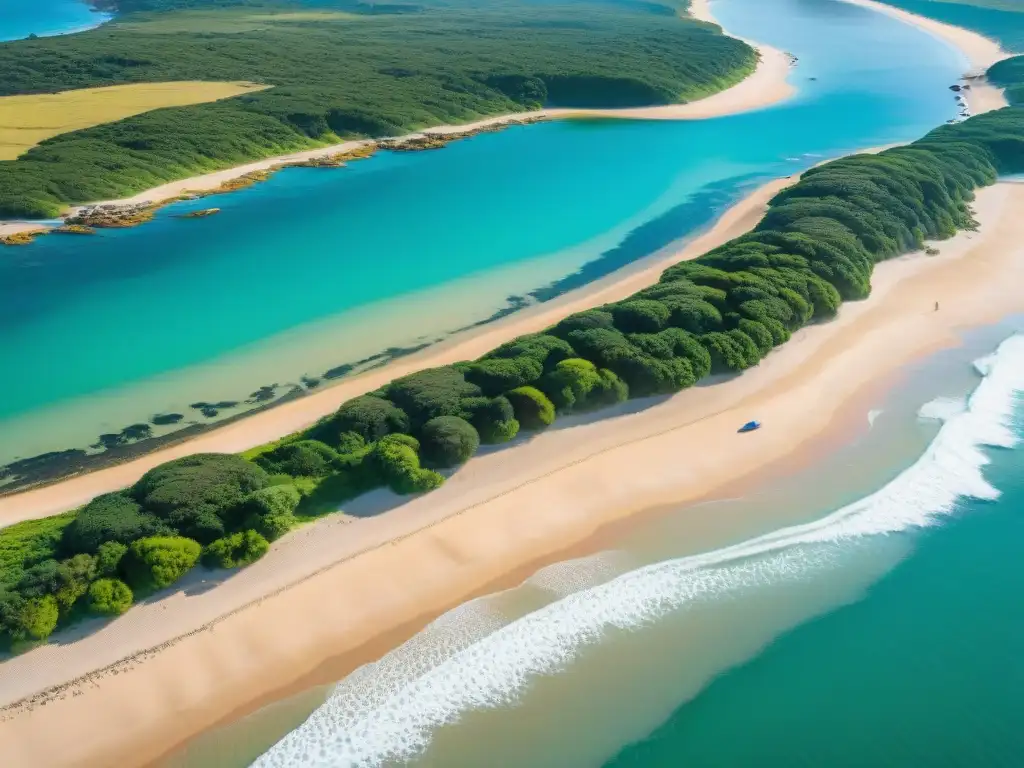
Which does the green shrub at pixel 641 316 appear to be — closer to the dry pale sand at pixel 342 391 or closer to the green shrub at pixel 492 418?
the dry pale sand at pixel 342 391

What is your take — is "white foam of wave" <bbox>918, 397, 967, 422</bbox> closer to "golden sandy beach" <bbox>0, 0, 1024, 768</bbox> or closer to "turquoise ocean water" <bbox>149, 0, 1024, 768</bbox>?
"golden sandy beach" <bbox>0, 0, 1024, 768</bbox>

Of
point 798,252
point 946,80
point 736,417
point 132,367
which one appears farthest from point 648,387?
point 946,80

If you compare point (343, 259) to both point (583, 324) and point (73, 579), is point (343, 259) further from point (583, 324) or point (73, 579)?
point (73, 579)

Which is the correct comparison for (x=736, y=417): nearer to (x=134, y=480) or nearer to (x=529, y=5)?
(x=134, y=480)

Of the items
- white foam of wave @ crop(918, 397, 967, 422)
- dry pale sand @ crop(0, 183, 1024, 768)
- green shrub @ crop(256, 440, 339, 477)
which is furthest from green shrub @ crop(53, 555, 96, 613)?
white foam of wave @ crop(918, 397, 967, 422)

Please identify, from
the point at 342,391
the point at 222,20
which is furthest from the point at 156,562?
the point at 222,20

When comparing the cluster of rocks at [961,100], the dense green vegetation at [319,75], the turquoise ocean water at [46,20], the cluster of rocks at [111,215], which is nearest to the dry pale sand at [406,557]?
the cluster of rocks at [111,215]

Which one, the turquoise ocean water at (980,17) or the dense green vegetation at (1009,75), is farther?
the turquoise ocean water at (980,17)
